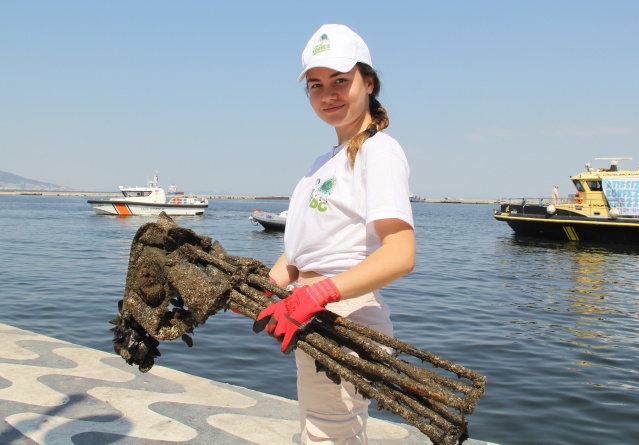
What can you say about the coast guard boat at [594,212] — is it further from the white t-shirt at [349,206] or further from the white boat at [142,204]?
the white t-shirt at [349,206]

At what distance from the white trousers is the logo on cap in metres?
0.91

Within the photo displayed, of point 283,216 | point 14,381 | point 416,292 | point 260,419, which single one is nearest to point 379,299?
point 260,419

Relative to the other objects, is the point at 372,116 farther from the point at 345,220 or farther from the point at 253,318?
the point at 253,318

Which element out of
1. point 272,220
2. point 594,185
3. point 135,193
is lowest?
point 272,220

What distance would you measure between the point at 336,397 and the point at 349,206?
2.31ft

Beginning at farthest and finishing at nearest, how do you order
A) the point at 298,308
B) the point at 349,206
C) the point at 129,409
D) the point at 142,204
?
the point at 142,204
the point at 129,409
the point at 349,206
the point at 298,308

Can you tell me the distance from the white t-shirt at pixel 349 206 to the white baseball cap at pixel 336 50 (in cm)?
28

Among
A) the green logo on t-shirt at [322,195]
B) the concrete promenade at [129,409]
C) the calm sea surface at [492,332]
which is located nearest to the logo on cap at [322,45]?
the green logo on t-shirt at [322,195]

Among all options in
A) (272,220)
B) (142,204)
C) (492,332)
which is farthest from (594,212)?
(142,204)

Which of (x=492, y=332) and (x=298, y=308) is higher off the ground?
(x=298, y=308)

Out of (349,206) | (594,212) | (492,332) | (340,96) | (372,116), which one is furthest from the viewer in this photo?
(594,212)

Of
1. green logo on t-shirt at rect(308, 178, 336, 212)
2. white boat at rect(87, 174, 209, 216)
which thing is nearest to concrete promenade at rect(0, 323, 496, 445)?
green logo on t-shirt at rect(308, 178, 336, 212)

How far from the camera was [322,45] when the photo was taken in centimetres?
220

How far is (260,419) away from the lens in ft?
13.5
